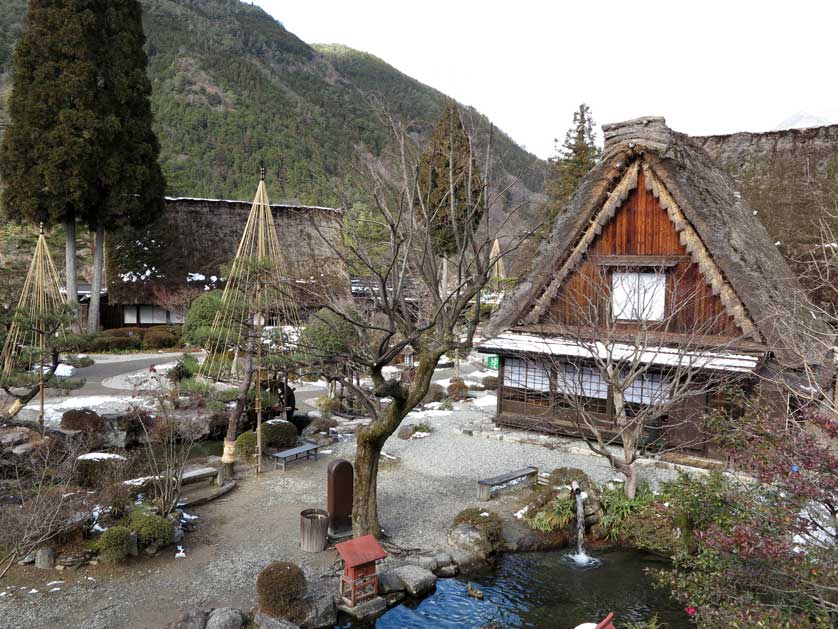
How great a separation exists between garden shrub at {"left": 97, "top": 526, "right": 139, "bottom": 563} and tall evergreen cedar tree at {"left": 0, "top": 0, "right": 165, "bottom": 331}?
797 inches

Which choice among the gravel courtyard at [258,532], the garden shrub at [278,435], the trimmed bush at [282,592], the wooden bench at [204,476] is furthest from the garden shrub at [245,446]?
the trimmed bush at [282,592]

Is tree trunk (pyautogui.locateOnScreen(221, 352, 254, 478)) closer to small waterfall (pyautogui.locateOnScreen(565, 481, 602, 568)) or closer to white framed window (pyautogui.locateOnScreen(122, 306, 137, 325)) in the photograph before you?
small waterfall (pyautogui.locateOnScreen(565, 481, 602, 568))

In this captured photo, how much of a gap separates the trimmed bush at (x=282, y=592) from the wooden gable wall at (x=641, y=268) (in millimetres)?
7917

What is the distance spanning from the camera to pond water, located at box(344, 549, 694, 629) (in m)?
7.85

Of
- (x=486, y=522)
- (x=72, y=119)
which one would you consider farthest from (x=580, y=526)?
(x=72, y=119)

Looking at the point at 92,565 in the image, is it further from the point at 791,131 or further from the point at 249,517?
the point at 791,131

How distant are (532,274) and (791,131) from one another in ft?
49.2

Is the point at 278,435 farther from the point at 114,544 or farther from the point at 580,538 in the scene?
the point at 580,538

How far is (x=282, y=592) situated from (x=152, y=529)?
2.67 meters

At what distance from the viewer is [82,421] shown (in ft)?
47.1

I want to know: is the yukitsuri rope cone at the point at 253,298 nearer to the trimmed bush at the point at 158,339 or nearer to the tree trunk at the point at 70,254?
the tree trunk at the point at 70,254

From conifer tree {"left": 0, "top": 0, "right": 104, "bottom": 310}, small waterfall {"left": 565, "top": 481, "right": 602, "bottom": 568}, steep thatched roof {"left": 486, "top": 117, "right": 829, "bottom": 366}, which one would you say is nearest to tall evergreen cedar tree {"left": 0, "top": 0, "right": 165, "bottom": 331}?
conifer tree {"left": 0, "top": 0, "right": 104, "bottom": 310}

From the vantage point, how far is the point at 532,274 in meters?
15.3

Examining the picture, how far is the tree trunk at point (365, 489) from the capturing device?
879cm
